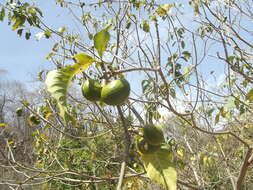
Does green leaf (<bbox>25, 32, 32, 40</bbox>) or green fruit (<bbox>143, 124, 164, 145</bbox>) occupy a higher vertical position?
green leaf (<bbox>25, 32, 32, 40</bbox>)

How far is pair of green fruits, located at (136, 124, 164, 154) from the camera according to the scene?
0.93 metres

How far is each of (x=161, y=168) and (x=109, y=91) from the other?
35cm

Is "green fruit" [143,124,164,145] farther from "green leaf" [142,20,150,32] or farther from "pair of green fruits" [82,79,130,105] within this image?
"green leaf" [142,20,150,32]

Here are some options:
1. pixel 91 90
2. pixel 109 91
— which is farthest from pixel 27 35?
pixel 109 91

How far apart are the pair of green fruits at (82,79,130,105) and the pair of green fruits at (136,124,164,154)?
0.52 ft

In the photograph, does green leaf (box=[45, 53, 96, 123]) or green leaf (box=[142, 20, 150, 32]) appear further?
green leaf (box=[142, 20, 150, 32])

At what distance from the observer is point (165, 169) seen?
2.97 feet

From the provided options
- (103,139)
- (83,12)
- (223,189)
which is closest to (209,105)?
(223,189)

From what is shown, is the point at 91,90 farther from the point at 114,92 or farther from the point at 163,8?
the point at 163,8

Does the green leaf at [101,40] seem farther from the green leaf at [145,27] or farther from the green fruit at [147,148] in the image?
the green leaf at [145,27]

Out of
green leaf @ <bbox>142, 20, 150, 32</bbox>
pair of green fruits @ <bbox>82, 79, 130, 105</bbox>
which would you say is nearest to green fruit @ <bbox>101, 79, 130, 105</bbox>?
pair of green fruits @ <bbox>82, 79, 130, 105</bbox>

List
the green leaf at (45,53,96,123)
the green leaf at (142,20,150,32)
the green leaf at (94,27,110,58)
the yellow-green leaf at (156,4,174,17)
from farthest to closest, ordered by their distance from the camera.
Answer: the green leaf at (142,20,150,32)
the yellow-green leaf at (156,4,174,17)
the green leaf at (94,27,110,58)
the green leaf at (45,53,96,123)

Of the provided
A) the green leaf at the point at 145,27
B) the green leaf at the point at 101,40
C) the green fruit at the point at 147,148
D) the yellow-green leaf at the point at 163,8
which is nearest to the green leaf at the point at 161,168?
the green fruit at the point at 147,148

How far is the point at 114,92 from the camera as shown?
2.79ft
